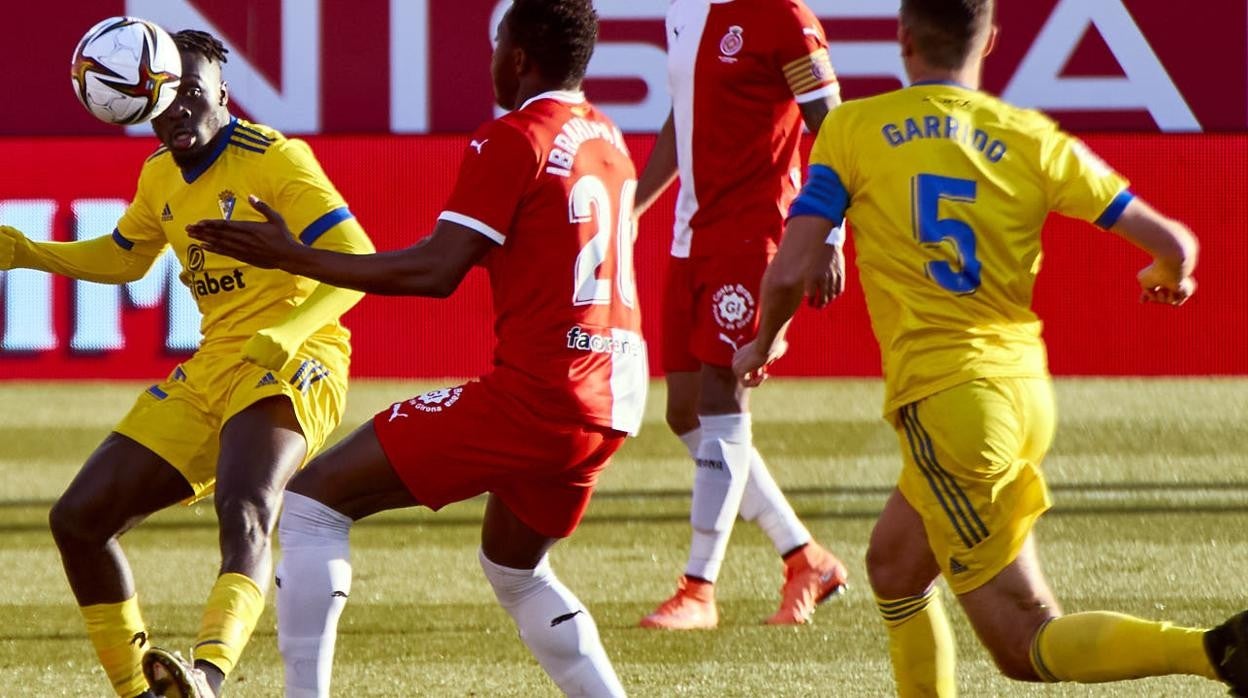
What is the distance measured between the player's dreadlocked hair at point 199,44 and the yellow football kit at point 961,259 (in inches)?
80.6

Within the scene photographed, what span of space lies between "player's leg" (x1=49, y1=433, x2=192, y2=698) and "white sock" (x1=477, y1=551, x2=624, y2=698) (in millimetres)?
1084

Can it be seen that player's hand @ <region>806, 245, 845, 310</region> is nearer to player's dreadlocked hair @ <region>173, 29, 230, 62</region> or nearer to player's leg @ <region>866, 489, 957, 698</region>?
player's leg @ <region>866, 489, 957, 698</region>

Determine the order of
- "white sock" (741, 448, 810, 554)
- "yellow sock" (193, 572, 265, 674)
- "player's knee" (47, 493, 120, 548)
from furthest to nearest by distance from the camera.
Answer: "white sock" (741, 448, 810, 554) → "player's knee" (47, 493, 120, 548) → "yellow sock" (193, 572, 265, 674)

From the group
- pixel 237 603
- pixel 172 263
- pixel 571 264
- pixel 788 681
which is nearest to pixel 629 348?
pixel 571 264

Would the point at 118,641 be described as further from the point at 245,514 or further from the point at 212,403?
the point at 212,403

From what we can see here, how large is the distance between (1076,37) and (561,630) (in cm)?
1064

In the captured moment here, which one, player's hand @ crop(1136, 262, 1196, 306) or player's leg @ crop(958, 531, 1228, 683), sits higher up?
player's hand @ crop(1136, 262, 1196, 306)

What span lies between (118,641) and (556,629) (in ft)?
4.39

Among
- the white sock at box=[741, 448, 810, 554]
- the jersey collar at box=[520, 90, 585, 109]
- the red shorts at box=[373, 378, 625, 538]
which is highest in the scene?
the jersey collar at box=[520, 90, 585, 109]

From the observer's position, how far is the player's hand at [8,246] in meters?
5.62

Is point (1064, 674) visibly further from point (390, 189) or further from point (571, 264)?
point (390, 189)

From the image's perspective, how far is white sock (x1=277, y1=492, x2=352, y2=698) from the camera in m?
4.49

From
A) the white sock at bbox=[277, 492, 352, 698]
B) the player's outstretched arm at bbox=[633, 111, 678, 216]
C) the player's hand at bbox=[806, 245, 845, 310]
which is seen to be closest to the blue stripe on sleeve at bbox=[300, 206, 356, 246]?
the white sock at bbox=[277, 492, 352, 698]

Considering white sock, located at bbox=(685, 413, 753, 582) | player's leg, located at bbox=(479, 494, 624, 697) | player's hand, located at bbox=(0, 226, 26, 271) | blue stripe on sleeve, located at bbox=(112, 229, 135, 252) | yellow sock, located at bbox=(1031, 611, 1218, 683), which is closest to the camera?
yellow sock, located at bbox=(1031, 611, 1218, 683)
